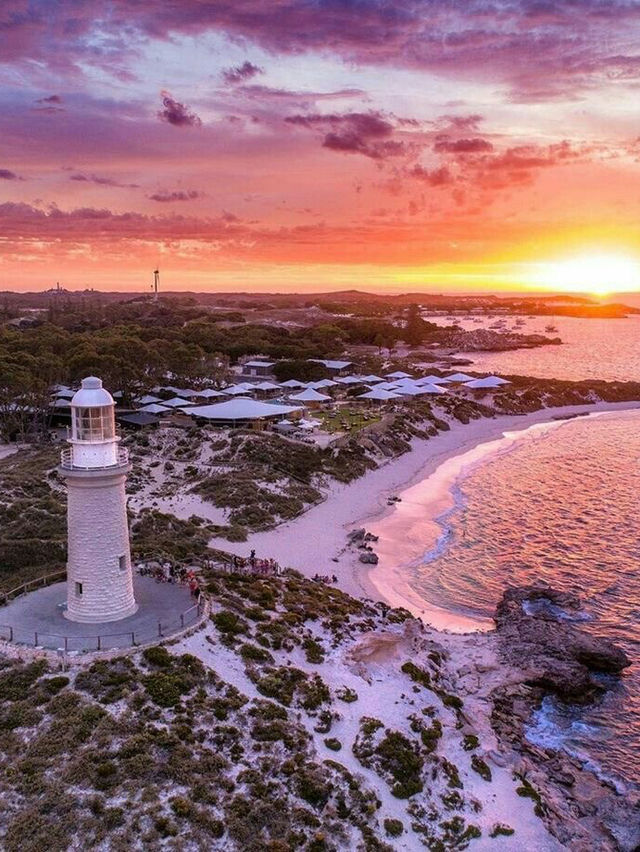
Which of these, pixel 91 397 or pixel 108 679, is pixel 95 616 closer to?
pixel 108 679

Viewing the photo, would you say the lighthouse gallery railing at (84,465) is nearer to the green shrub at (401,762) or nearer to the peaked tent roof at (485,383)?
the green shrub at (401,762)

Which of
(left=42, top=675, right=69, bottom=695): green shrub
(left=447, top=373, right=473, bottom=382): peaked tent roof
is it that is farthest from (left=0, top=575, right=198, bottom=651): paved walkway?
(left=447, top=373, right=473, bottom=382): peaked tent roof

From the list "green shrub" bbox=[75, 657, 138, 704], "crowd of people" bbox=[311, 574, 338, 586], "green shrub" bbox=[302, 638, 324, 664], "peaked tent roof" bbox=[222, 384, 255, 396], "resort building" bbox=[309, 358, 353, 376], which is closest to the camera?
"green shrub" bbox=[75, 657, 138, 704]

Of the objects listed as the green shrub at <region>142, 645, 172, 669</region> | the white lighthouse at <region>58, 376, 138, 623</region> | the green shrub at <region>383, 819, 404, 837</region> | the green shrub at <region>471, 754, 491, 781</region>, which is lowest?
the green shrub at <region>471, 754, 491, 781</region>

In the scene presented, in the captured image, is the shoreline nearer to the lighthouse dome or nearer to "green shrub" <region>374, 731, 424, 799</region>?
Answer: "green shrub" <region>374, 731, 424, 799</region>

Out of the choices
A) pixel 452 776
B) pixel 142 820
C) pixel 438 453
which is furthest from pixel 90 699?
pixel 438 453

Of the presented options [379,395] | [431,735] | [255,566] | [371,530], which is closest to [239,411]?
[371,530]
